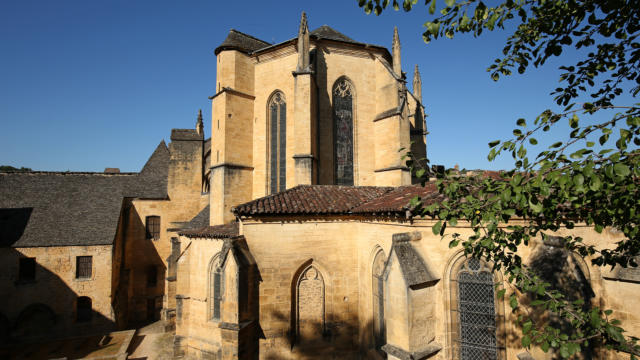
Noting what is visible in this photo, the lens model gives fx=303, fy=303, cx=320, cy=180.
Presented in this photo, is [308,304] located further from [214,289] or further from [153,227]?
[153,227]

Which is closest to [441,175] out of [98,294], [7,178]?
[98,294]

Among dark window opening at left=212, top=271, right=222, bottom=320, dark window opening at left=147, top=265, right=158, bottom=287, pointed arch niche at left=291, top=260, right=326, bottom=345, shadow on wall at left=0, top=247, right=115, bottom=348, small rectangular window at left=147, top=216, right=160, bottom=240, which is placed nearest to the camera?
pointed arch niche at left=291, top=260, right=326, bottom=345

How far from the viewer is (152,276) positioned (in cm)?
2145

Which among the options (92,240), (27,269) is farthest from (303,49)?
(27,269)

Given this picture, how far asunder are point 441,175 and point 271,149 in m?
12.5

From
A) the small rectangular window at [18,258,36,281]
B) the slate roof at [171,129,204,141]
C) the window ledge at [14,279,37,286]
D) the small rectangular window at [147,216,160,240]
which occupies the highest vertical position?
the slate roof at [171,129,204,141]

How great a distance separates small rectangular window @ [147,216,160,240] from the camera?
21.7m

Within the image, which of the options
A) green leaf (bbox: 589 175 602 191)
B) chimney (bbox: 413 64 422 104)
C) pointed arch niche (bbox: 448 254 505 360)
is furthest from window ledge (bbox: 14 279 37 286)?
chimney (bbox: 413 64 422 104)

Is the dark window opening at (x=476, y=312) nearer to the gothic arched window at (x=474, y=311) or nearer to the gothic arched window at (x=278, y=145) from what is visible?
the gothic arched window at (x=474, y=311)

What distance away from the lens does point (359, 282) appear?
35.3ft

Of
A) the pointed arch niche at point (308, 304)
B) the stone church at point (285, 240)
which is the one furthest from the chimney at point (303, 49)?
the pointed arch niche at point (308, 304)

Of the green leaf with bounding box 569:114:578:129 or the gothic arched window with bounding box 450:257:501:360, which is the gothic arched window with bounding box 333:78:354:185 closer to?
the gothic arched window with bounding box 450:257:501:360

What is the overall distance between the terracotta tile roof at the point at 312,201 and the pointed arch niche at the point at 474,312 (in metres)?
4.10

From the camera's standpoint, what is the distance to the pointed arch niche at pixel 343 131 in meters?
15.6
